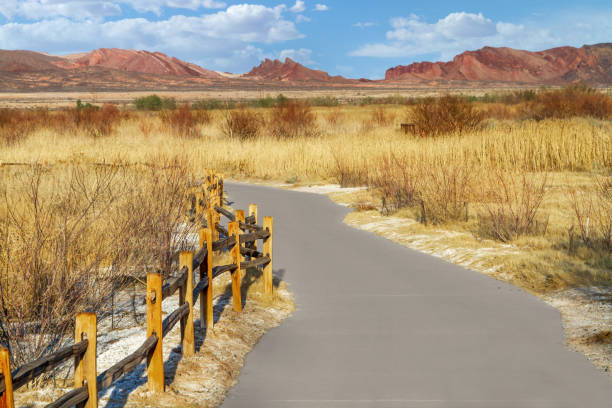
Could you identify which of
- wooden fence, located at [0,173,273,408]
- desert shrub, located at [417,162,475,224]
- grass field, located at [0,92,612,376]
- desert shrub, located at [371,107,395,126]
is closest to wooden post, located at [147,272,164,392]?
wooden fence, located at [0,173,273,408]

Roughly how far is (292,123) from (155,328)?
30694 mm

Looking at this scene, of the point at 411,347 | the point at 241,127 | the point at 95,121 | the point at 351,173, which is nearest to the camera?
the point at 411,347

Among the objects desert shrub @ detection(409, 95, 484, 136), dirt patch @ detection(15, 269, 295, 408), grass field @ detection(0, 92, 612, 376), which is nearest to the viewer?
dirt patch @ detection(15, 269, 295, 408)

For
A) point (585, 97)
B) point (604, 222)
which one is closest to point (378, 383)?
point (604, 222)

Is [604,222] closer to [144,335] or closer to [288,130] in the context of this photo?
[144,335]

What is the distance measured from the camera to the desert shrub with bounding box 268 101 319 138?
34.7 meters

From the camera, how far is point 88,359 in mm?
4000

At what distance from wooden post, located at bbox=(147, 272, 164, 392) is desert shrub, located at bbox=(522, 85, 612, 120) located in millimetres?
30705

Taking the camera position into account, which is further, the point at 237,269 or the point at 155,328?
the point at 237,269

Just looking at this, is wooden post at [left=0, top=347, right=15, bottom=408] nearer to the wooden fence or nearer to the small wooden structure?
the wooden fence

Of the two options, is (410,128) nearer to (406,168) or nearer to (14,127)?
(406,168)

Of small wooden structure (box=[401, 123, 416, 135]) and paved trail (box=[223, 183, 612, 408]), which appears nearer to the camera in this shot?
paved trail (box=[223, 183, 612, 408])

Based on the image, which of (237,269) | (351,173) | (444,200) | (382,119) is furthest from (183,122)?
(237,269)

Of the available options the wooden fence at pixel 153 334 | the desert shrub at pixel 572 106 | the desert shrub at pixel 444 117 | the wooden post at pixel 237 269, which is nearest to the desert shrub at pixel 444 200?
the wooden fence at pixel 153 334
